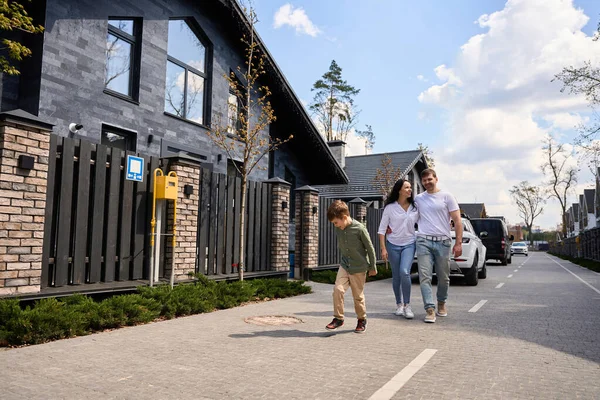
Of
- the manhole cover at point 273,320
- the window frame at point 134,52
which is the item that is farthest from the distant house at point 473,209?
the manhole cover at point 273,320

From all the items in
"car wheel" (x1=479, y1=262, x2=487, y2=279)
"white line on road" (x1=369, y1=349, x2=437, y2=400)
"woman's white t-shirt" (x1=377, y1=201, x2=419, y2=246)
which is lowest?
"white line on road" (x1=369, y1=349, x2=437, y2=400)

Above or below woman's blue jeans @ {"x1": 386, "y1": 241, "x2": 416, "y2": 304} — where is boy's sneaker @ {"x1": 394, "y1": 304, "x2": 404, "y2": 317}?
below

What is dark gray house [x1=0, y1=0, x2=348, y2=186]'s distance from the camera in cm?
967

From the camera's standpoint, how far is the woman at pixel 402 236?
7.05m

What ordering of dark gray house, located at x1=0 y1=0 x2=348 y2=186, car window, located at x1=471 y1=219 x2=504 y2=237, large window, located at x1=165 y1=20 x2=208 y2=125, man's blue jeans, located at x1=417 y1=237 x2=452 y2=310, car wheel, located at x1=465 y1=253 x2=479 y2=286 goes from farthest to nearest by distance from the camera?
car window, located at x1=471 y1=219 x2=504 y2=237
large window, located at x1=165 y1=20 x2=208 y2=125
car wheel, located at x1=465 y1=253 x2=479 y2=286
dark gray house, located at x1=0 y1=0 x2=348 y2=186
man's blue jeans, located at x1=417 y1=237 x2=452 y2=310

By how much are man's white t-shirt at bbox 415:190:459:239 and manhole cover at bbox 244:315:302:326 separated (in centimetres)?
220

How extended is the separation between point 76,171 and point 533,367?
6.21 m

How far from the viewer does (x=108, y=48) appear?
439 inches

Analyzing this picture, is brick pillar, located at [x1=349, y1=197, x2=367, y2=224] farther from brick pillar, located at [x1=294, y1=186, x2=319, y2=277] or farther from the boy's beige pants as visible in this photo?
the boy's beige pants

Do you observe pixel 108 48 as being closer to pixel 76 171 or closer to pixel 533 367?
pixel 76 171

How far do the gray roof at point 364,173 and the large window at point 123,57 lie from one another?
1397cm

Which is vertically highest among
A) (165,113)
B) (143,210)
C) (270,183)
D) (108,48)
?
(108,48)

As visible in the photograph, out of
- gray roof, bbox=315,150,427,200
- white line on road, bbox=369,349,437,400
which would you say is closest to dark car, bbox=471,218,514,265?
gray roof, bbox=315,150,427,200

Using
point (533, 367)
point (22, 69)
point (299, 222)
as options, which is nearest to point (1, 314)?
point (533, 367)
